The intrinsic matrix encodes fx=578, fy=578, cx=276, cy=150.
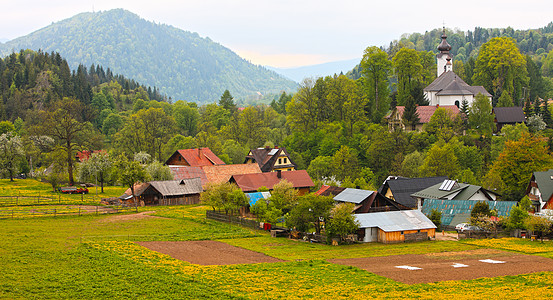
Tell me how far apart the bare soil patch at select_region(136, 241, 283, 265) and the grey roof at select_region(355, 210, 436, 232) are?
13818mm

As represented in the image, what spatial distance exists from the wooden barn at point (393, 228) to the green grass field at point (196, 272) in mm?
2287

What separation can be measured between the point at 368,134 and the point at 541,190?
148ft

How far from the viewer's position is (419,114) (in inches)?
Answer: 4176

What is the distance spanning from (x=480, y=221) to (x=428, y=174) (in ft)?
98.8

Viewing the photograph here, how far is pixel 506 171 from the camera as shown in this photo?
76.8m

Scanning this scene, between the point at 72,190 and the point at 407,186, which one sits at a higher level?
the point at 407,186

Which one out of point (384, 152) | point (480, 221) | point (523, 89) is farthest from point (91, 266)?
point (523, 89)

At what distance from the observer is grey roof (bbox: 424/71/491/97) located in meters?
109

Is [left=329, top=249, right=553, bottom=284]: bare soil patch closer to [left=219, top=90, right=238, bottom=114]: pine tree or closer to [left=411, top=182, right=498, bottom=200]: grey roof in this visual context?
[left=411, top=182, right=498, bottom=200]: grey roof

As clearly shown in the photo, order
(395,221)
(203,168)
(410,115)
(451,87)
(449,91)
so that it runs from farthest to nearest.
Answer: (451,87), (449,91), (410,115), (203,168), (395,221)

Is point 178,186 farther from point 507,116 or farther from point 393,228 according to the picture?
point 507,116

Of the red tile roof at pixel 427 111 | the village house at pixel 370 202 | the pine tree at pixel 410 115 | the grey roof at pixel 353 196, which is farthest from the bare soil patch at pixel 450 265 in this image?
the red tile roof at pixel 427 111

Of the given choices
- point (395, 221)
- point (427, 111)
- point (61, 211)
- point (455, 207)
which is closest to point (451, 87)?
point (427, 111)

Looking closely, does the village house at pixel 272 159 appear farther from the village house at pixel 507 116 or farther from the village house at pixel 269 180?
the village house at pixel 507 116
